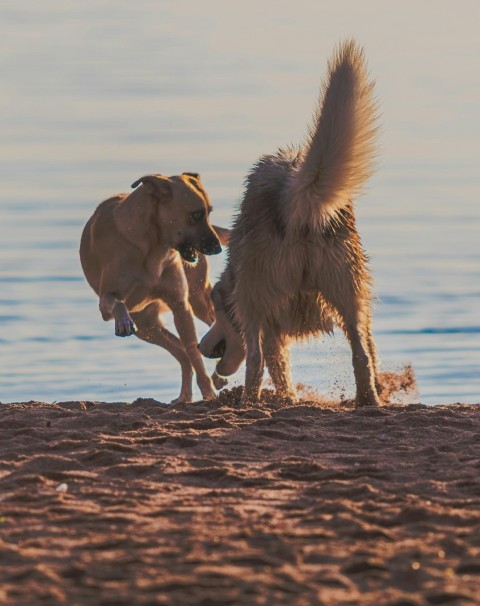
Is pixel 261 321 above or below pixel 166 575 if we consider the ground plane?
above

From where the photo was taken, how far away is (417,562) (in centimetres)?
509

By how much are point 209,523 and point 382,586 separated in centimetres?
119

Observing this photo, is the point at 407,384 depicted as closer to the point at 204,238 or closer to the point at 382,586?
the point at 204,238

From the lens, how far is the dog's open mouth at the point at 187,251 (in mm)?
12984

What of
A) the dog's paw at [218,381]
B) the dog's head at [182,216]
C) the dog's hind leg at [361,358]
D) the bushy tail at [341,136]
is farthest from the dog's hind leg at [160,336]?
the bushy tail at [341,136]

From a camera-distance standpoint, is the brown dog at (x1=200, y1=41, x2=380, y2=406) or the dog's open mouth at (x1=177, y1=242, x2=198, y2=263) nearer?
the brown dog at (x1=200, y1=41, x2=380, y2=406)

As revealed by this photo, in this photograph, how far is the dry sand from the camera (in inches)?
187

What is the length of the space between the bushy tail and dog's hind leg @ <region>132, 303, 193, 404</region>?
4.40 meters

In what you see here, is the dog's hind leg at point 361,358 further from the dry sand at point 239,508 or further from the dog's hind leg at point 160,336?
the dog's hind leg at point 160,336

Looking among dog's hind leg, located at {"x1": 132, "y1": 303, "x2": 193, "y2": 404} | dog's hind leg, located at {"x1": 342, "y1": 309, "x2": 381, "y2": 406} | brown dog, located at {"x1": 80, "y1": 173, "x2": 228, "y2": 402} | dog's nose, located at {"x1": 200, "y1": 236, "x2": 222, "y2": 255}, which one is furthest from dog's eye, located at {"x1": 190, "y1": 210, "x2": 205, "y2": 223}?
dog's hind leg, located at {"x1": 342, "y1": 309, "x2": 381, "y2": 406}

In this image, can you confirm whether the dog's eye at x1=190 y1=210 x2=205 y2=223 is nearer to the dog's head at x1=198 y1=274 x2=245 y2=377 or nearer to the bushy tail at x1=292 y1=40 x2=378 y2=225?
the dog's head at x1=198 y1=274 x2=245 y2=377

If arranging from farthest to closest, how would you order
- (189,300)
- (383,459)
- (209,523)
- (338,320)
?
1. (189,300)
2. (338,320)
3. (383,459)
4. (209,523)

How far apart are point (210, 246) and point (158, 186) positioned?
74cm

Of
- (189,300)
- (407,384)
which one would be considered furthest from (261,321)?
(189,300)
